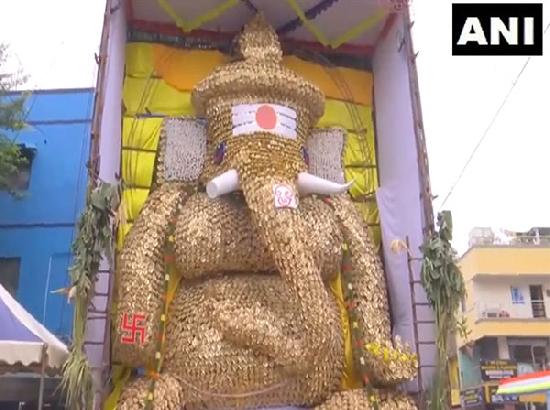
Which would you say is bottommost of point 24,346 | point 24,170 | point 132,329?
point 24,346

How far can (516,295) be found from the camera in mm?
19078

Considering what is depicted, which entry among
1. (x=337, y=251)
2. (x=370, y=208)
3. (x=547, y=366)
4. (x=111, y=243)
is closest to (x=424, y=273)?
(x=337, y=251)

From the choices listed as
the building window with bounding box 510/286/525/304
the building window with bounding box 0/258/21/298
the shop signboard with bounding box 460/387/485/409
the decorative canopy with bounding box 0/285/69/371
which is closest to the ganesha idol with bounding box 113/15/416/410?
the decorative canopy with bounding box 0/285/69/371

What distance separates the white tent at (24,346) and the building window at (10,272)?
2164 millimetres

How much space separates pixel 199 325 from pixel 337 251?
114cm

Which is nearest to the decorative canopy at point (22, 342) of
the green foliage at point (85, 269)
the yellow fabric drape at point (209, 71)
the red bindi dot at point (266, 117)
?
the green foliage at point (85, 269)

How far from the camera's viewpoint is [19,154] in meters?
7.45

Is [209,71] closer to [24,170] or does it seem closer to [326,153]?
[326,153]

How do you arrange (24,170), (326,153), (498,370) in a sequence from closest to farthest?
(326,153) → (24,170) → (498,370)

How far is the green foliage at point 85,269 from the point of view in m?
4.55

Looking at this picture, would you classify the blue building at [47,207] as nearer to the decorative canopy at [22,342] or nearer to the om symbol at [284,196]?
the decorative canopy at [22,342]

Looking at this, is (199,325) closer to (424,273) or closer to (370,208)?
(424,273)

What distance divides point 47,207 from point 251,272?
3267 millimetres

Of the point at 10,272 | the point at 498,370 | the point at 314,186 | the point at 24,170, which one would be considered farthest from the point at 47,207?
the point at 498,370
